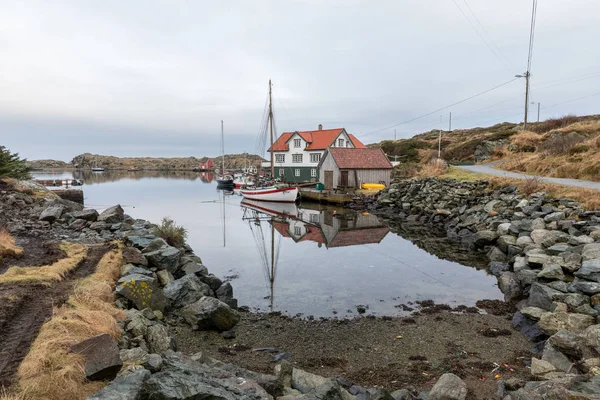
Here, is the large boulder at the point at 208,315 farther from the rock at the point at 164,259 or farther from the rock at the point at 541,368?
the rock at the point at 541,368

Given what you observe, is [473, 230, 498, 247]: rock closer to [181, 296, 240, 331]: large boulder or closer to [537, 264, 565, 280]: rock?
[537, 264, 565, 280]: rock

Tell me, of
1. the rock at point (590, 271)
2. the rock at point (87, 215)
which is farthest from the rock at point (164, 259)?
the rock at point (590, 271)

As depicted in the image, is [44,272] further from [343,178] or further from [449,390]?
[343,178]

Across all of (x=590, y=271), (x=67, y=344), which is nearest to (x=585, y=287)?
(x=590, y=271)

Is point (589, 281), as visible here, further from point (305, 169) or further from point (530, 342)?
point (305, 169)

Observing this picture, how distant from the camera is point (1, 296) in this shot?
280 inches

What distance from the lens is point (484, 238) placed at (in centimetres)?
1900

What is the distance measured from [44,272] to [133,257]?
9.30ft

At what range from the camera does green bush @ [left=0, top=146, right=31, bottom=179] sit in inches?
958

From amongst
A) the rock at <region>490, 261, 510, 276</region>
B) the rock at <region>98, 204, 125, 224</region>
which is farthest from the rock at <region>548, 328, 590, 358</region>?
the rock at <region>98, 204, 125, 224</region>

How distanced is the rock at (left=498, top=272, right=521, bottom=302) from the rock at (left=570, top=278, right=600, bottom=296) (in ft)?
7.25

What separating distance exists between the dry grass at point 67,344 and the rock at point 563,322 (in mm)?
9545

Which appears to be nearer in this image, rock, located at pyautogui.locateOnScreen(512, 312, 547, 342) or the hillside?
rock, located at pyautogui.locateOnScreen(512, 312, 547, 342)

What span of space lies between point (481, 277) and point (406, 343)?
24.7 ft
